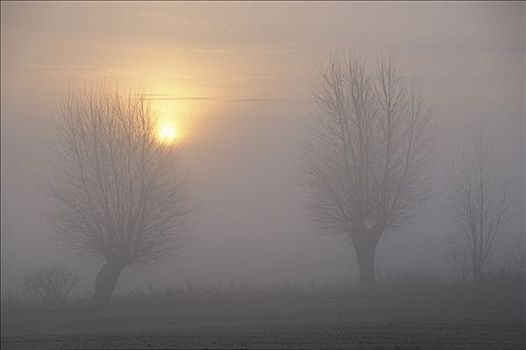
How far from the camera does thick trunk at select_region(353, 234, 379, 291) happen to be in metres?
33.5

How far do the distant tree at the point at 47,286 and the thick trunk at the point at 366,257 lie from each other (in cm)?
1155

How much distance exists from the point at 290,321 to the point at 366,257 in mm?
12351

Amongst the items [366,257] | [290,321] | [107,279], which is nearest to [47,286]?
[107,279]

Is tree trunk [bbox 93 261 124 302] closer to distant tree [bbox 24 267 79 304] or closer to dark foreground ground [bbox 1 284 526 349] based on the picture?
distant tree [bbox 24 267 79 304]

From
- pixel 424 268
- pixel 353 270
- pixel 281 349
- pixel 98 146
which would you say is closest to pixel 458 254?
pixel 424 268

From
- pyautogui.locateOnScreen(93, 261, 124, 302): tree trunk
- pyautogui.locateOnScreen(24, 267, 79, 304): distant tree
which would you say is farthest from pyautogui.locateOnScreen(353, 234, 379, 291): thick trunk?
pyautogui.locateOnScreen(24, 267, 79, 304): distant tree

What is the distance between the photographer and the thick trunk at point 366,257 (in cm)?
3353

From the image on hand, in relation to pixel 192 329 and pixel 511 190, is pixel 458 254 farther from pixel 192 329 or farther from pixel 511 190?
pixel 192 329

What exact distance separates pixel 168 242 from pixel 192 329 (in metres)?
12.1

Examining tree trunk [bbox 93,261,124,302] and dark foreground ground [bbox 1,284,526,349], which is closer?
dark foreground ground [bbox 1,284,526,349]

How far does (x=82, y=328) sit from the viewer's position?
22.1 meters

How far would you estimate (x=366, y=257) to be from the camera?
34.0 metres

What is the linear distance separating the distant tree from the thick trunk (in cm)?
1155

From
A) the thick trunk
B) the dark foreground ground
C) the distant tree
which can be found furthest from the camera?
the thick trunk
